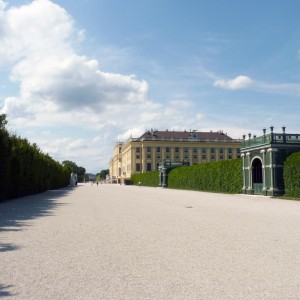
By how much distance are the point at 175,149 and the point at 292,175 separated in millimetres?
107584

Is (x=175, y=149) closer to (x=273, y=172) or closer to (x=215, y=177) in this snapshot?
(x=215, y=177)

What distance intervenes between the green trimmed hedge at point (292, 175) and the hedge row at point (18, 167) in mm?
22296

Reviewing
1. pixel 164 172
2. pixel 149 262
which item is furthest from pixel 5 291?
pixel 164 172

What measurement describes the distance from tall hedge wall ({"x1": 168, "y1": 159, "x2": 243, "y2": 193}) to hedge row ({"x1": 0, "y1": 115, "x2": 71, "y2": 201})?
2044 cm

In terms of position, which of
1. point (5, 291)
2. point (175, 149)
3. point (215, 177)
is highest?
point (175, 149)

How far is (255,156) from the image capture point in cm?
3766

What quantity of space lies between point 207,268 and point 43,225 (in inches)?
303

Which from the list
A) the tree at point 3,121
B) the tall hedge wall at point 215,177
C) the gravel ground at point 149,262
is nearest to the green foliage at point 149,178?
the tall hedge wall at point 215,177

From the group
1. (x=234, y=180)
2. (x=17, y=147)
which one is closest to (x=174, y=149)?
(x=234, y=180)

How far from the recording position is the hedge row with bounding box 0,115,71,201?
2635 centimetres

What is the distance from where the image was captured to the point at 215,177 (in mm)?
46188

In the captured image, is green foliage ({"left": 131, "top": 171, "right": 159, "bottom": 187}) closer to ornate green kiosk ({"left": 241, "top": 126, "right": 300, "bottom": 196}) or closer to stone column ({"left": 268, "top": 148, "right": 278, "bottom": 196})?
ornate green kiosk ({"left": 241, "top": 126, "right": 300, "bottom": 196})

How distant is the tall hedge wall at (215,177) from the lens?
41438mm

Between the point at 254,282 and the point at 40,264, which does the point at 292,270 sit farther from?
the point at 40,264
